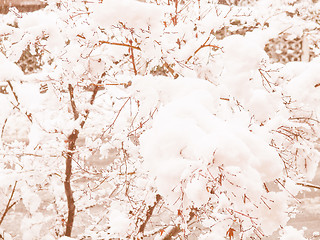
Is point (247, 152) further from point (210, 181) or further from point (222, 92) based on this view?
point (222, 92)

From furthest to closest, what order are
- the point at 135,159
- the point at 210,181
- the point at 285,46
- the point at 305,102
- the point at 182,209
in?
the point at 285,46
the point at 135,159
the point at 305,102
the point at 182,209
the point at 210,181

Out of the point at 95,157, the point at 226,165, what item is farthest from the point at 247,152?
the point at 95,157

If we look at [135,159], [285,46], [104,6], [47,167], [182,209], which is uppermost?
[104,6]

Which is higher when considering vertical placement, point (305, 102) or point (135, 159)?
point (305, 102)

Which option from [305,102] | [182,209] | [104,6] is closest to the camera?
[182,209]

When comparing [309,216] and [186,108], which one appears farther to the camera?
[309,216]

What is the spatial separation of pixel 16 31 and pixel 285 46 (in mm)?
11389

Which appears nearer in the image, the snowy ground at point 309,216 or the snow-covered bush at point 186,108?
the snow-covered bush at point 186,108

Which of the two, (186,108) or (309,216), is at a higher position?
(186,108)

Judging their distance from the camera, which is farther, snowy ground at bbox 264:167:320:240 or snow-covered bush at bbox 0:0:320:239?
snowy ground at bbox 264:167:320:240

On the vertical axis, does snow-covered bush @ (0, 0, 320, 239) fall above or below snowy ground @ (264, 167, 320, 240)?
above

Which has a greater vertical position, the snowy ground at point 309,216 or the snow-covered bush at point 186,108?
the snow-covered bush at point 186,108

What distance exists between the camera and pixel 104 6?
183cm

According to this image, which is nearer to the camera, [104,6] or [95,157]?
[104,6]
